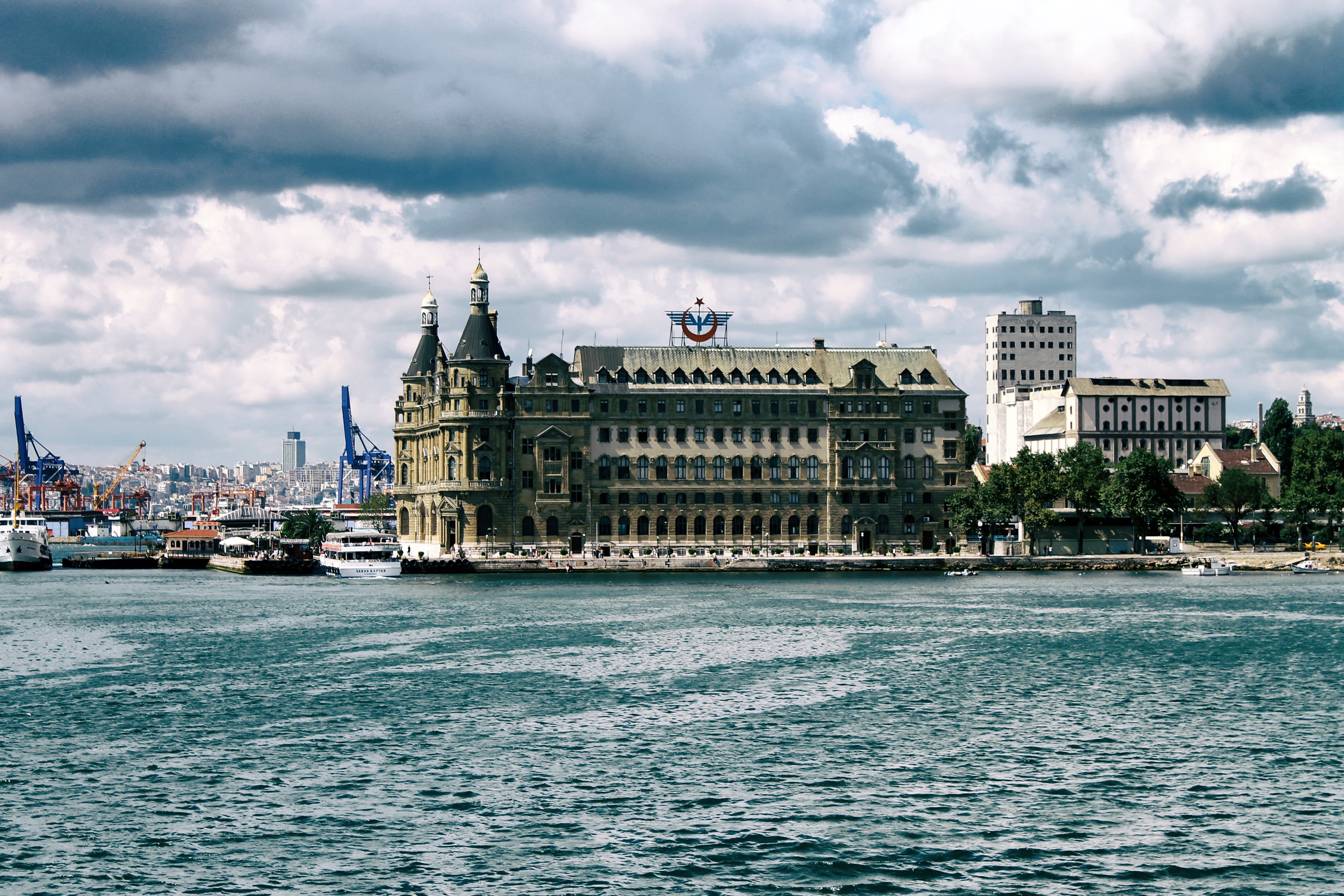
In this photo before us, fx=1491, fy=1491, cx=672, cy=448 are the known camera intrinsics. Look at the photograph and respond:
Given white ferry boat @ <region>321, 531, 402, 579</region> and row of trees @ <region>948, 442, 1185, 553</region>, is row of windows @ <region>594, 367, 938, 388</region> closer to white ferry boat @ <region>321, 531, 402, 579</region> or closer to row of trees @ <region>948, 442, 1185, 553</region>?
row of trees @ <region>948, 442, 1185, 553</region>

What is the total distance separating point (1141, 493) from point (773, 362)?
4831 cm

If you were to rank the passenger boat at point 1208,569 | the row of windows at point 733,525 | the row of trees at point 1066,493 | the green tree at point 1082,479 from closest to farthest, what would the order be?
the passenger boat at point 1208,569 → the row of trees at point 1066,493 → the green tree at point 1082,479 → the row of windows at point 733,525

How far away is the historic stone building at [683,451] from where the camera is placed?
183000 millimetres

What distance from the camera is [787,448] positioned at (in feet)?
617

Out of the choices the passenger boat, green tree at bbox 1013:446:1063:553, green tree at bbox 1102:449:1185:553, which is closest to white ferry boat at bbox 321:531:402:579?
green tree at bbox 1013:446:1063:553

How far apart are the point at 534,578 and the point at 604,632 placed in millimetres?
65458

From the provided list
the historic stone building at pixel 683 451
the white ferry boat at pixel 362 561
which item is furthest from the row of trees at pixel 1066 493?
the white ferry boat at pixel 362 561

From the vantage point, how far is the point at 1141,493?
183000mm

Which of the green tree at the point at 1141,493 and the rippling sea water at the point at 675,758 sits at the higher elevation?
the green tree at the point at 1141,493

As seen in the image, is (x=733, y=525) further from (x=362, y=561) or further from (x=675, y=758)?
(x=675, y=758)

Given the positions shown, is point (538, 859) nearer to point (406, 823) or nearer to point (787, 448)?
point (406, 823)

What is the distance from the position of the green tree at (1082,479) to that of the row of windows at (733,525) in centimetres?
1833

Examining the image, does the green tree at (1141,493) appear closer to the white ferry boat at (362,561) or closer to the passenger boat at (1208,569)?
the passenger boat at (1208,569)

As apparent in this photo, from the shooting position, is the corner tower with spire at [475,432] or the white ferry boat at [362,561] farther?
the corner tower with spire at [475,432]
